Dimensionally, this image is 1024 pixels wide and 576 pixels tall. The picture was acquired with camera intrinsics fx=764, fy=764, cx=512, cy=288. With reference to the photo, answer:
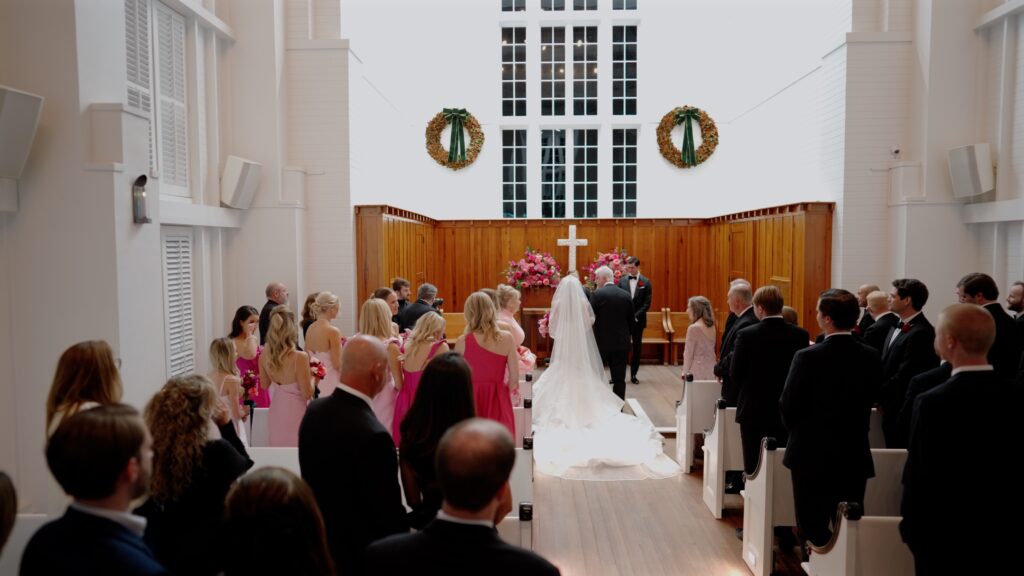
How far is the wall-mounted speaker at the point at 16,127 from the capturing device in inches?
204

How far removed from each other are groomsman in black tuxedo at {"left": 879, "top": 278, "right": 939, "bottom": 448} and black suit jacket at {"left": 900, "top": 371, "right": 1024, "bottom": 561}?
1.96 m

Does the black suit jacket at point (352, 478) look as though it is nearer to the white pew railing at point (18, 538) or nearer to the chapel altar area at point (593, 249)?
the white pew railing at point (18, 538)

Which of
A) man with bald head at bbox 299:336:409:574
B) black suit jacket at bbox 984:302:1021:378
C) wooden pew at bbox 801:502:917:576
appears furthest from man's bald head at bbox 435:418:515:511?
black suit jacket at bbox 984:302:1021:378

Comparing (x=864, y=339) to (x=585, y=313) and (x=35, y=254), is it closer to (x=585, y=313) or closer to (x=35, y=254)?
(x=585, y=313)

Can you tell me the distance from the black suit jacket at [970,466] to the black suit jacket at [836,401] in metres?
1.06

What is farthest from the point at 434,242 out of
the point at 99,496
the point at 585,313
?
the point at 99,496

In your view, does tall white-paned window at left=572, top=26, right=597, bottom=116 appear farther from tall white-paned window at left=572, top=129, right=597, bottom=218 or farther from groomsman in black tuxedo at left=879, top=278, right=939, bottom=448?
groomsman in black tuxedo at left=879, top=278, right=939, bottom=448

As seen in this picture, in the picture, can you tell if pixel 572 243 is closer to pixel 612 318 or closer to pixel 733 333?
pixel 612 318

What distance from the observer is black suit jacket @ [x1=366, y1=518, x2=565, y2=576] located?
188cm

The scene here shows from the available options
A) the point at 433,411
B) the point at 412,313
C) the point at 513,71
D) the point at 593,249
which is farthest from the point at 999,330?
the point at 513,71

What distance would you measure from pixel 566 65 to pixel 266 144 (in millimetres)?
8829

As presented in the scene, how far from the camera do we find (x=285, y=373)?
5.32 meters

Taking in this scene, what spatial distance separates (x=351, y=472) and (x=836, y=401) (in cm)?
283

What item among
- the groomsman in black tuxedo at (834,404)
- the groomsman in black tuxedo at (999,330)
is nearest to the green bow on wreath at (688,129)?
the groomsman in black tuxedo at (999,330)
